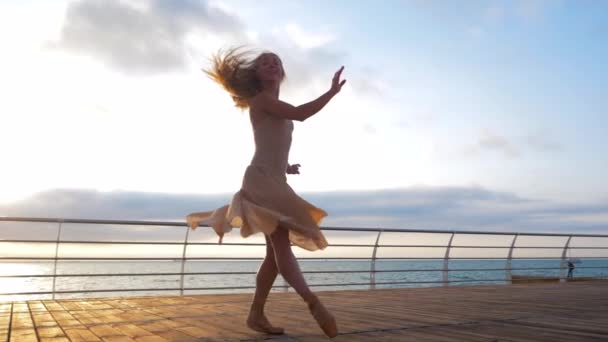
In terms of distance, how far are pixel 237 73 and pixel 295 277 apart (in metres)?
0.99

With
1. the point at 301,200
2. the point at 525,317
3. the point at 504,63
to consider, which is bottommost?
the point at 525,317

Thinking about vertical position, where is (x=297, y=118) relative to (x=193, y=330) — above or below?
above

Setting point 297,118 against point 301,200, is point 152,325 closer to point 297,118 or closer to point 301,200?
point 301,200

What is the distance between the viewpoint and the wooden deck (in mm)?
2568

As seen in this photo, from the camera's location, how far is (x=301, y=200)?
8.39 feet

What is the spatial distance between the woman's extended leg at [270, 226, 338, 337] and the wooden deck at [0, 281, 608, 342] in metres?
0.20

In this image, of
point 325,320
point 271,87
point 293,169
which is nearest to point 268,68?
point 271,87

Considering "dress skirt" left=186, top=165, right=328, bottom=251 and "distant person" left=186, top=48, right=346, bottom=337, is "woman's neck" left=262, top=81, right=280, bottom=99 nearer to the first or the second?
"distant person" left=186, top=48, right=346, bottom=337

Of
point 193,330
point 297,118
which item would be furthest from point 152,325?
point 297,118

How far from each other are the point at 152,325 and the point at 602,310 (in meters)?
2.87

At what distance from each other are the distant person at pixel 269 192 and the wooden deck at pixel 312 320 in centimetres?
29

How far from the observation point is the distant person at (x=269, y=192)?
2.42 meters

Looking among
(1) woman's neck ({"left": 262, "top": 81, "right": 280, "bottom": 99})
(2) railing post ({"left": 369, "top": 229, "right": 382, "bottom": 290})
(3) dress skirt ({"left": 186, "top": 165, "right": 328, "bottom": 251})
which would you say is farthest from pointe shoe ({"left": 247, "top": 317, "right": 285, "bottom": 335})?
(2) railing post ({"left": 369, "top": 229, "right": 382, "bottom": 290})

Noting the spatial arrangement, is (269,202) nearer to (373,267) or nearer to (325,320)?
(325,320)
